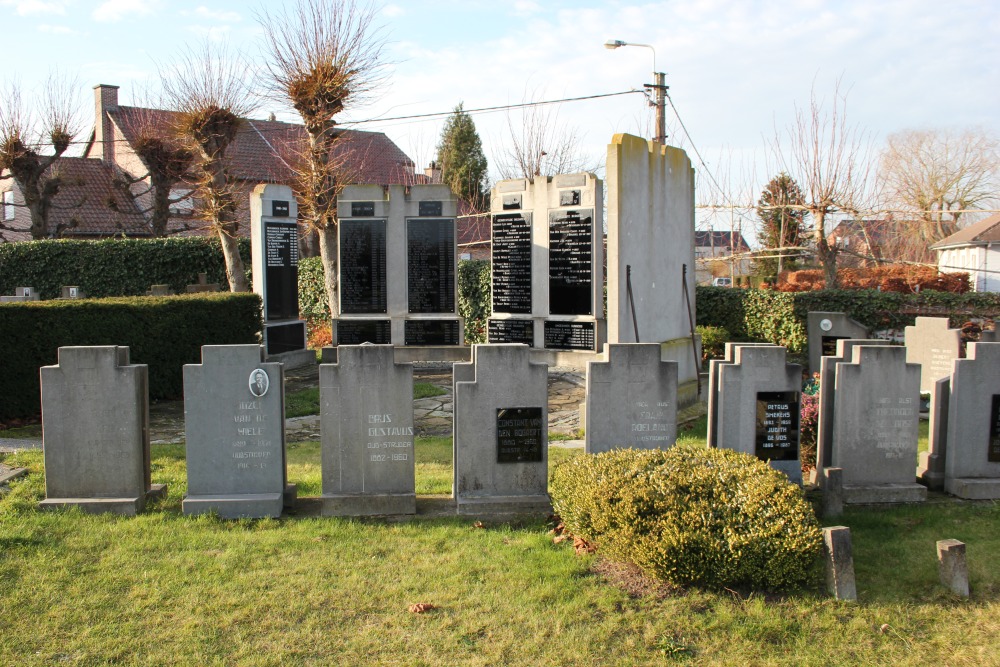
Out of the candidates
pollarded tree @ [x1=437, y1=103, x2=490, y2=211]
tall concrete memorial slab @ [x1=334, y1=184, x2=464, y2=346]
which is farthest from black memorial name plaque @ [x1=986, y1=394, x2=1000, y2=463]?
pollarded tree @ [x1=437, y1=103, x2=490, y2=211]

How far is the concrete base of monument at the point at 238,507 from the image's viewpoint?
19.1 ft

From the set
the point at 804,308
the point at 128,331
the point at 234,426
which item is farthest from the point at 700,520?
the point at 804,308

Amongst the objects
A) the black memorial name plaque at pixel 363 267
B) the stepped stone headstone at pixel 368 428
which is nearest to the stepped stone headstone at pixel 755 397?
the stepped stone headstone at pixel 368 428

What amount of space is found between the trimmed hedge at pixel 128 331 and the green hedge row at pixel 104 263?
8.83 metres

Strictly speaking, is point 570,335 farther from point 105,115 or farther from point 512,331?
point 105,115

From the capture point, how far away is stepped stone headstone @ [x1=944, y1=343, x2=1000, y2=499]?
262 inches

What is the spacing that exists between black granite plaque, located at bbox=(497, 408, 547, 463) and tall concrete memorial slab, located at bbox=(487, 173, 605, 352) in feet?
23.7

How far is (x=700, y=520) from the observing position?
4570 mm

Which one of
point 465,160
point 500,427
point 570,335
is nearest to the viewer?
point 500,427

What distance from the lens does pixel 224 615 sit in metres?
4.27

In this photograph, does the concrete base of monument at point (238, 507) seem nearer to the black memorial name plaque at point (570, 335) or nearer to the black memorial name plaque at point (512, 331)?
the black memorial name plaque at point (570, 335)

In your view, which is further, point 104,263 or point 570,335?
point 104,263

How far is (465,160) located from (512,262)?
21.0 meters

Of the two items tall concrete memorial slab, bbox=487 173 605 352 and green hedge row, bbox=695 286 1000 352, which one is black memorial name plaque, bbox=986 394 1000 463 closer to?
tall concrete memorial slab, bbox=487 173 605 352
